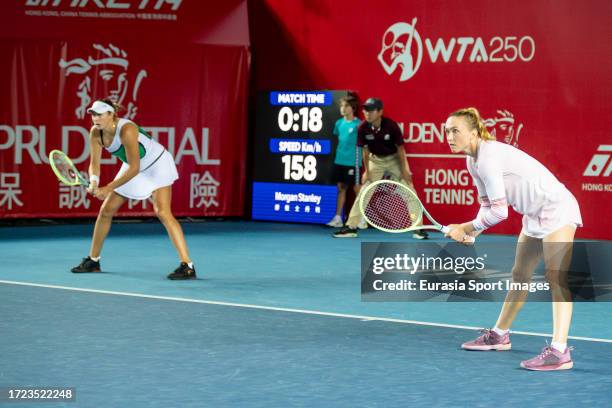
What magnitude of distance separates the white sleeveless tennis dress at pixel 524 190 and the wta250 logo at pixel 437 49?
8787 mm

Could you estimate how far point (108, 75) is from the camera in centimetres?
1672

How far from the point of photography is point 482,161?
22.0ft

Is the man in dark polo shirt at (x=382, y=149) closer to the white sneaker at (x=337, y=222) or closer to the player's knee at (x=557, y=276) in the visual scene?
the white sneaker at (x=337, y=222)

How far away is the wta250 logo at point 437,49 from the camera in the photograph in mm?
15492

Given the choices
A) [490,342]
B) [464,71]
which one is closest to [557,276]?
[490,342]

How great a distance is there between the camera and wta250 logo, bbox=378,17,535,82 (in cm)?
1549

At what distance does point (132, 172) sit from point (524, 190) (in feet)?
15.3

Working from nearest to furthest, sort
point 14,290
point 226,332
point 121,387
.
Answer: point 121,387 < point 226,332 < point 14,290

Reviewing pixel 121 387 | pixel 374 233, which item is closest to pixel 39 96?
pixel 374 233

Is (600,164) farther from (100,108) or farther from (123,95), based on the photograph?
(100,108)

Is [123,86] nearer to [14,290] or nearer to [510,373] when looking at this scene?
[14,290]

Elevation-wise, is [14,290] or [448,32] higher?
[448,32]

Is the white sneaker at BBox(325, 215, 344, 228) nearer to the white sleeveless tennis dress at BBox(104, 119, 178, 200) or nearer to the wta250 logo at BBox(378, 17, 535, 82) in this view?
the wta250 logo at BBox(378, 17, 535, 82)

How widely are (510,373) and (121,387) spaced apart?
2.14m
